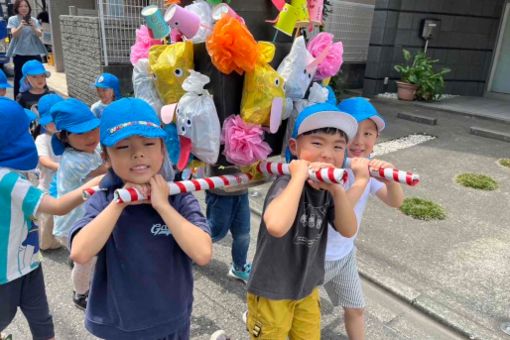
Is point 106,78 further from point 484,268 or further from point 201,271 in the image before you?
point 484,268

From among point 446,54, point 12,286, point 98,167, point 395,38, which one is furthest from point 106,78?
point 446,54

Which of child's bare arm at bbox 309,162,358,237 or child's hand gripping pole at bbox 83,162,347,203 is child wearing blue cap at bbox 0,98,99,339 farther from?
child's bare arm at bbox 309,162,358,237

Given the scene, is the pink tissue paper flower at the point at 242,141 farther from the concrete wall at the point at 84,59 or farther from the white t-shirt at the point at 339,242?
the concrete wall at the point at 84,59

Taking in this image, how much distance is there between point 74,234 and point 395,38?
9.62m

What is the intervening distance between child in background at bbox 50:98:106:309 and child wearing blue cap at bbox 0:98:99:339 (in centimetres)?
46

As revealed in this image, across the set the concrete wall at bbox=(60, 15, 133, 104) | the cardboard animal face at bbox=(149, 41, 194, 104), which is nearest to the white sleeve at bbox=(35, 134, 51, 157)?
the cardboard animal face at bbox=(149, 41, 194, 104)

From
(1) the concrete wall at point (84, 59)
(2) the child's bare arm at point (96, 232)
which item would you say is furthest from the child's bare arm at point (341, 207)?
(1) the concrete wall at point (84, 59)

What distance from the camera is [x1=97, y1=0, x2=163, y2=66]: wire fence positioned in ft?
23.3

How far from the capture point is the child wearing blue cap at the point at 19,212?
75.0 inches

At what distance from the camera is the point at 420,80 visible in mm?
9328

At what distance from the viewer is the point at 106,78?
4605 mm

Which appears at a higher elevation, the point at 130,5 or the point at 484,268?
the point at 130,5

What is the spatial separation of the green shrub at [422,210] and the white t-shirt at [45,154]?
3.39 metres

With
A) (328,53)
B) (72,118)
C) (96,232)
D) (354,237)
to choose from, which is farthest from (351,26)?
(96,232)
